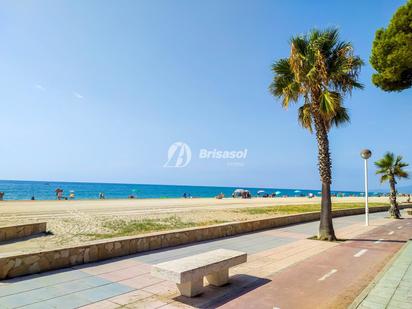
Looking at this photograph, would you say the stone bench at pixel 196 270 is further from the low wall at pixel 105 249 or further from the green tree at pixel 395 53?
the green tree at pixel 395 53

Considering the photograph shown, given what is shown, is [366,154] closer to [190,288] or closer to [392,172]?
[392,172]

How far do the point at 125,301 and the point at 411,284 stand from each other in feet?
17.0

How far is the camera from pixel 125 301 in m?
4.75

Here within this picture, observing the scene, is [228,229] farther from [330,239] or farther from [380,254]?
[380,254]

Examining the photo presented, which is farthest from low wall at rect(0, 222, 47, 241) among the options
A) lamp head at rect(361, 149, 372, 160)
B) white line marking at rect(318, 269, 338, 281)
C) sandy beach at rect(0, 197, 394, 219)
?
lamp head at rect(361, 149, 372, 160)

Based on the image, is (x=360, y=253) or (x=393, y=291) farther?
(x=360, y=253)

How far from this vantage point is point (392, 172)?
20.9 metres

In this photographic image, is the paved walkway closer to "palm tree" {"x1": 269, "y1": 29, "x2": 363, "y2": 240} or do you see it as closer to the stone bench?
the stone bench

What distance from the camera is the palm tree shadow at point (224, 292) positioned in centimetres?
480

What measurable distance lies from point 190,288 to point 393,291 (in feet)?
11.7

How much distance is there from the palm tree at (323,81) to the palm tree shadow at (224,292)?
6.03 meters

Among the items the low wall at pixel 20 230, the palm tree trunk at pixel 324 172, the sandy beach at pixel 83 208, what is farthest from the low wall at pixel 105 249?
the sandy beach at pixel 83 208

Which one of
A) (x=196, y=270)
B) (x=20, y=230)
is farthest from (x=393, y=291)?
(x=20, y=230)

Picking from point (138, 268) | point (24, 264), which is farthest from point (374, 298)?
point (24, 264)
